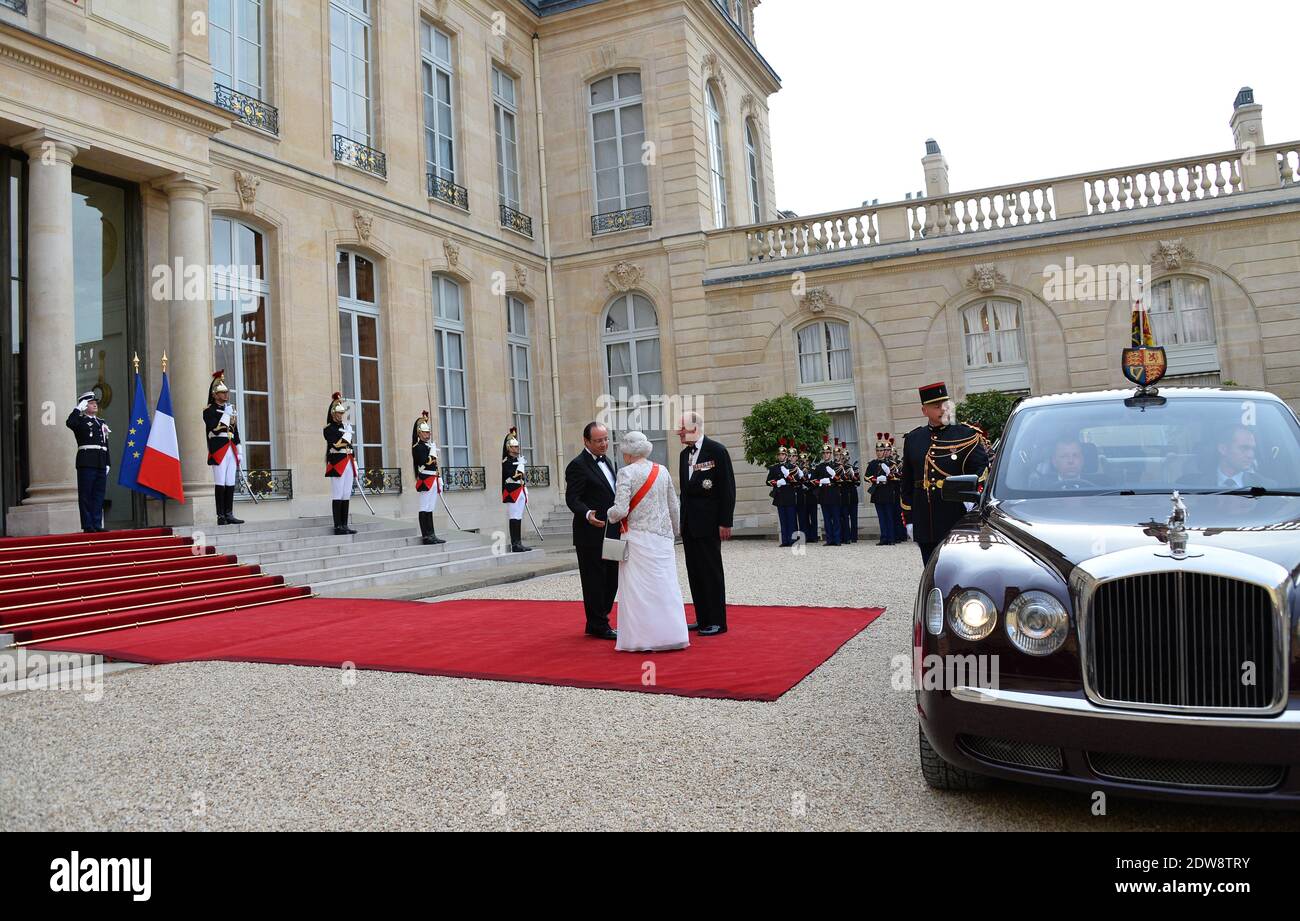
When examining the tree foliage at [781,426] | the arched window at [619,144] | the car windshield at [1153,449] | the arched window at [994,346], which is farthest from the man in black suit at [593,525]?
the arched window at [619,144]

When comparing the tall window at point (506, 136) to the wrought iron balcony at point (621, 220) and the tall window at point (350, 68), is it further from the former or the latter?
the tall window at point (350, 68)

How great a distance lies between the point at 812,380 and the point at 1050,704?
17.2 meters

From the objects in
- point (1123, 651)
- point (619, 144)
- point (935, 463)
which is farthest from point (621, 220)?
point (1123, 651)

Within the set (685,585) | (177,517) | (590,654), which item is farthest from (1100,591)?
(177,517)

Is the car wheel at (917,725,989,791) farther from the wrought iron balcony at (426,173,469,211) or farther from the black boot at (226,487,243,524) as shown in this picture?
the wrought iron balcony at (426,173,469,211)

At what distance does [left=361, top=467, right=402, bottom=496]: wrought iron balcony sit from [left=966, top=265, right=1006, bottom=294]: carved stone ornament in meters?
11.6

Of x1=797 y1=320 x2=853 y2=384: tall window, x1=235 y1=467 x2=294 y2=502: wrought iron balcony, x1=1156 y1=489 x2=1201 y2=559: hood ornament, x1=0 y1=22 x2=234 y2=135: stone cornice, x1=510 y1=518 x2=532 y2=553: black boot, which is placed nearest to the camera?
x1=1156 y1=489 x2=1201 y2=559: hood ornament

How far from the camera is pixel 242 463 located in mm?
13250

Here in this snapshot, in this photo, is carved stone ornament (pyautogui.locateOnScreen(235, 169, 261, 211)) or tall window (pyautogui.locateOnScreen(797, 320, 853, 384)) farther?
tall window (pyautogui.locateOnScreen(797, 320, 853, 384))

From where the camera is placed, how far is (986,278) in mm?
18219

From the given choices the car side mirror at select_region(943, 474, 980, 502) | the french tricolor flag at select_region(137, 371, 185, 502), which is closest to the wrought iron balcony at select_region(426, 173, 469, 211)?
the french tricolor flag at select_region(137, 371, 185, 502)

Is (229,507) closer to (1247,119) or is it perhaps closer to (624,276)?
(624,276)

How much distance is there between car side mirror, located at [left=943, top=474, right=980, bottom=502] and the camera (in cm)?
414

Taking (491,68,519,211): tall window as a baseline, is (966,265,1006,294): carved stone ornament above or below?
below
